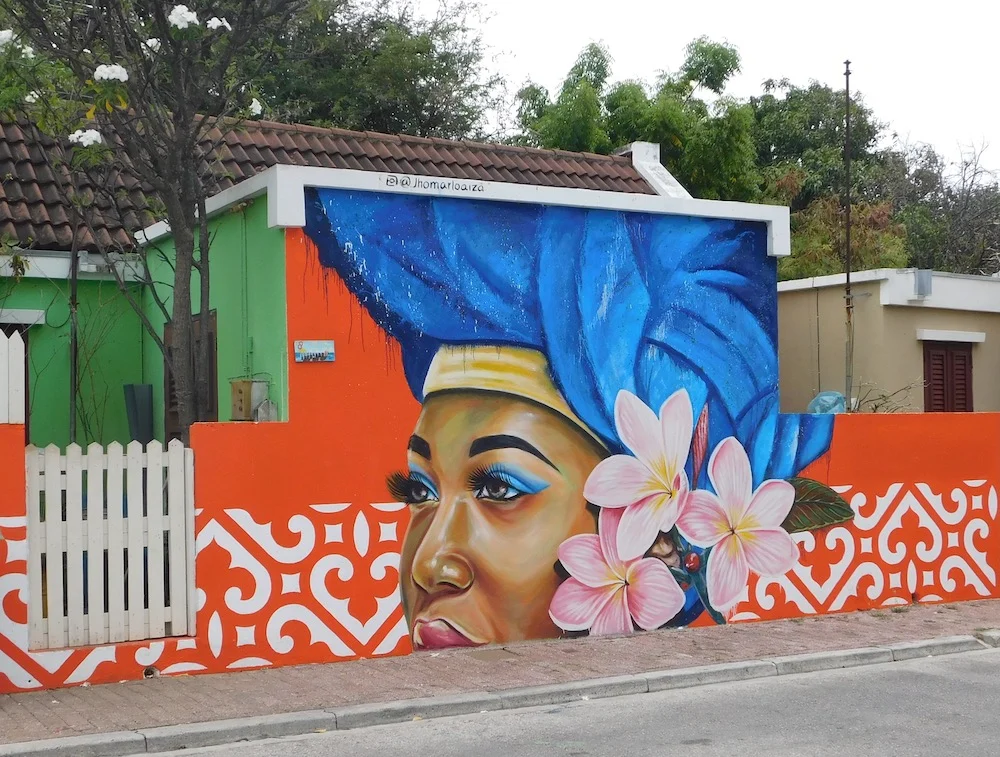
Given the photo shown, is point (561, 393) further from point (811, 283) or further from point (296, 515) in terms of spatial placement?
point (811, 283)

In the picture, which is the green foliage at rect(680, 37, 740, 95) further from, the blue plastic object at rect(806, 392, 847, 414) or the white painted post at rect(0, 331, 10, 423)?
the white painted post at rect(0, 331, 10, 423)

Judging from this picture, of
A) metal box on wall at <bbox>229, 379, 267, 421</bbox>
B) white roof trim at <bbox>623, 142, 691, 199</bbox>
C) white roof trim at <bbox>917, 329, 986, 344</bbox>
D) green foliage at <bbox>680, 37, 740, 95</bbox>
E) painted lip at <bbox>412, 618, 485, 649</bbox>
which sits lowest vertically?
painted lip at <bbox>412, 618, 485, 649</bbox>

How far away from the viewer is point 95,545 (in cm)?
802

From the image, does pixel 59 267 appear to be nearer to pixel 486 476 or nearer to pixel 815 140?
pixel 486 476

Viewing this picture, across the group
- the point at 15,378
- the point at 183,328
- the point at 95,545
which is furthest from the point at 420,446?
the point at 15,378

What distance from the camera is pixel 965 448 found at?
39.3 ft

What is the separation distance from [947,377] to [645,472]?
6.61 m

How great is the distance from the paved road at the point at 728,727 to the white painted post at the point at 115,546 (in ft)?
5.89

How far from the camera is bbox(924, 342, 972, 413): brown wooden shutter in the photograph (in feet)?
48.3

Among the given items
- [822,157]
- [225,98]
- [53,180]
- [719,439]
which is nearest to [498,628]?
[719,439]

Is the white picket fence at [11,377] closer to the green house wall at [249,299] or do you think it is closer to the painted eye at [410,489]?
the green house wall at [249,299]

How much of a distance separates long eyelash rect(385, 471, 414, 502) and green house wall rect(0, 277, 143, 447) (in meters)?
4.24

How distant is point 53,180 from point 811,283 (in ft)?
30.6

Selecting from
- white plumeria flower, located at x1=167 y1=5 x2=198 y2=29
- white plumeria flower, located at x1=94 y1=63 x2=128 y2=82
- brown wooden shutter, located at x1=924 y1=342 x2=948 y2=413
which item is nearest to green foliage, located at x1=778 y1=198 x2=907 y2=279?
brown wooden shutter, located at x1=924 y1=342 x2=948 y2=413
